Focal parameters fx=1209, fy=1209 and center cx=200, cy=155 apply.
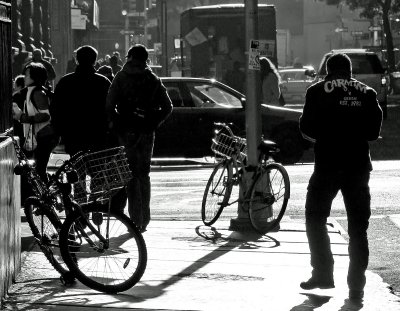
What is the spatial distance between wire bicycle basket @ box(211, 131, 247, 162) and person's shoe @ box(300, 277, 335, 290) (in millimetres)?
3798

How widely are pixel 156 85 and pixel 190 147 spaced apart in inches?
356

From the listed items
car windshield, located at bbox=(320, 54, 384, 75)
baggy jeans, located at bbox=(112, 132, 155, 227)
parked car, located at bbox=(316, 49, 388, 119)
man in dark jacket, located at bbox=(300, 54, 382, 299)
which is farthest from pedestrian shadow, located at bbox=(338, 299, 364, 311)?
car windshield, located at bbox=(320, 54, 384, 75)

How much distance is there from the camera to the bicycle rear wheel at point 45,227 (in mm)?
8891

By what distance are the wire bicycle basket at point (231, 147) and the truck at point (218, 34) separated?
1983 cm

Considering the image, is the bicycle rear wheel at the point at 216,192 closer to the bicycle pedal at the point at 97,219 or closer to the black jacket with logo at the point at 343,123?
the black jacket with logo at the point at 343,123

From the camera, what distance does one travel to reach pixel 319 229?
28.9 ft

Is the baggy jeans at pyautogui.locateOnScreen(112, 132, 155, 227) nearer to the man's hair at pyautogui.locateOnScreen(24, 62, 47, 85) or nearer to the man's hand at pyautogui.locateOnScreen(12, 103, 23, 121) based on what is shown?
the man's hair at pyautogui.locateOnScreen(24, 62, 47, 85)

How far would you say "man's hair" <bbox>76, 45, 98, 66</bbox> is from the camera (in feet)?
37.2

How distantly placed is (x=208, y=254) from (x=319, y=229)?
2.07 meters

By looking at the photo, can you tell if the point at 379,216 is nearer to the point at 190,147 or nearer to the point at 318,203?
the point at 318,203

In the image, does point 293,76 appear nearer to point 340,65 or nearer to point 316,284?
point 340,65

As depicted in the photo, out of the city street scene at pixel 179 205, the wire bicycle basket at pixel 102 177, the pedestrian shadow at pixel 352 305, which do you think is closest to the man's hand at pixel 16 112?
the city street scene at pixel 179 205

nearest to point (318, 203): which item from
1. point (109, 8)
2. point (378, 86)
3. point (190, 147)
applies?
point (190, 147)

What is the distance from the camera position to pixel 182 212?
14281mm
